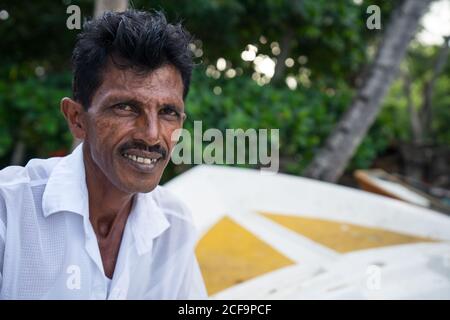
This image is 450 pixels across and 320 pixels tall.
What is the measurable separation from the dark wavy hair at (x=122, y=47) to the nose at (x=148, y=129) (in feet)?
0.36

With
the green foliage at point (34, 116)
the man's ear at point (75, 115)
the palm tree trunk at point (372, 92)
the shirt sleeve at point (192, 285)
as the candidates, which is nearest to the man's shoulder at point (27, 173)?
the man's ear at point (75, 115)

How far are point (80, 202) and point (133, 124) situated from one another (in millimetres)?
240

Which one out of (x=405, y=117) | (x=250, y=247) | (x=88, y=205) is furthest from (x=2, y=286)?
(x=405, y=117)

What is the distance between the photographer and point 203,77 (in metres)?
4.58

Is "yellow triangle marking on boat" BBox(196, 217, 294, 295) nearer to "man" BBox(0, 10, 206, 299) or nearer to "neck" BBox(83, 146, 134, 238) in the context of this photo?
"neck" BBox(83, 146, 134, 238)

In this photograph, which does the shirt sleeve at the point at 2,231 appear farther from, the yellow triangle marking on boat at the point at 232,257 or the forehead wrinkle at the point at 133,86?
the yellow triangle marking on boat at the point at 232,257

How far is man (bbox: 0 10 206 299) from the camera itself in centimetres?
109

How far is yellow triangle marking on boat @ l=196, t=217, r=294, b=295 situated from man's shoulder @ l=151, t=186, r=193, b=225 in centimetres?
81

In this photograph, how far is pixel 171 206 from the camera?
4.84 feet

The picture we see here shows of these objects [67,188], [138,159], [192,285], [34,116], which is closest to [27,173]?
[67,188]

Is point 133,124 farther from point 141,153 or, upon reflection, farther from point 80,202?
point 80,202

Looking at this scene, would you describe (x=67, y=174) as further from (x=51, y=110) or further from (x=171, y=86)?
(x=51, y=110)

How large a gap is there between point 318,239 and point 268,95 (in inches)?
91.3

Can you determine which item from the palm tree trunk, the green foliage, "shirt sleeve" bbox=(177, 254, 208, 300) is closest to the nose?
"shirt sleeve" bbox=(177, 254, 208, 300)
